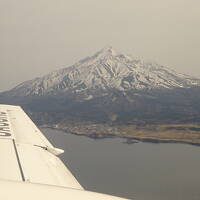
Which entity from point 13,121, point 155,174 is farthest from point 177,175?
point 13,121

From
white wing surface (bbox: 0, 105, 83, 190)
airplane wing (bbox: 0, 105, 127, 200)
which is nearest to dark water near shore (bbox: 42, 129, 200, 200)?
white wing surface (bbox: 0, 105, 83, 190)

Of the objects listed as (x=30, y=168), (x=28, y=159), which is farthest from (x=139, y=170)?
(x=30, y=168)

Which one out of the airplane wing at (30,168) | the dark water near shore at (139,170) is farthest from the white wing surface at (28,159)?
the dark water near shore at (139,170)

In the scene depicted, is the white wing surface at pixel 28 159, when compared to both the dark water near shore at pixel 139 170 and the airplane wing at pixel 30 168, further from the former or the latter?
Answer: the dark water near shore at pixel 139 170

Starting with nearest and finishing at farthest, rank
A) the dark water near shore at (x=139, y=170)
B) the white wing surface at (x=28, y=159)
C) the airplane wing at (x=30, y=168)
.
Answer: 1. the airplane wing at (x=30, y=168)
2. the white wing surface at (x=28, y=159)
3. the dark water near shore at (x=139, y=170)

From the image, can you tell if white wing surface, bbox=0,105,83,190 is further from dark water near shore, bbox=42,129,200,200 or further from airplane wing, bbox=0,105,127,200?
dark water near shore, bbox=42,129,200,200

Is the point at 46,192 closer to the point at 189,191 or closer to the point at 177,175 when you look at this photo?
the point at 189,191

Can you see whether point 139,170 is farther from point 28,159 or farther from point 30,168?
point 30,168
